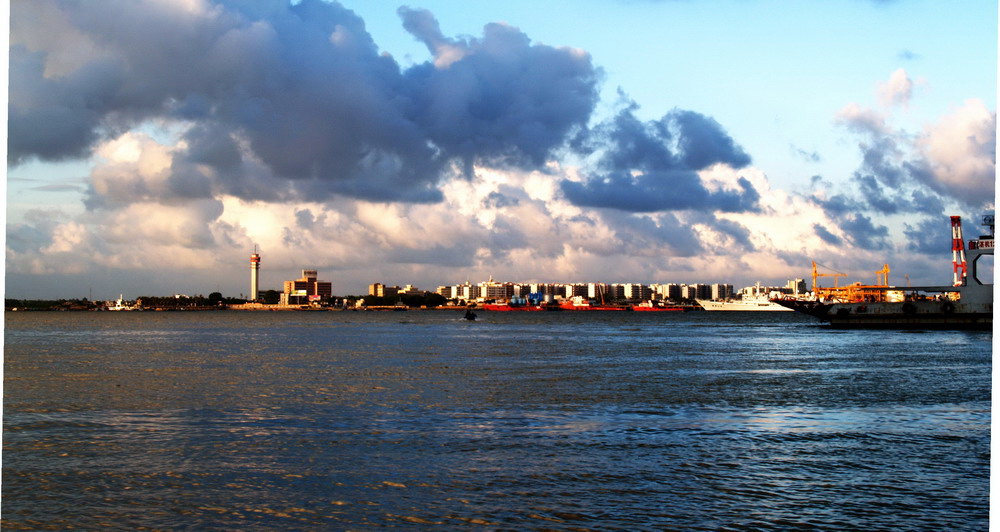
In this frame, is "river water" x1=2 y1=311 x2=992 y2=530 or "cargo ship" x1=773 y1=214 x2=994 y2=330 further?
"cargo ship" x1=773 y1=214 x2=994 y2=330

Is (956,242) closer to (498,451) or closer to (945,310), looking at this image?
(945,310)

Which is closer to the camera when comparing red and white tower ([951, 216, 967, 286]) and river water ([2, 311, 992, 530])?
river water ([2, 311, 992, 530])

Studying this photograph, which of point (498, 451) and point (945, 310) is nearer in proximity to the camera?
point (498, 451)

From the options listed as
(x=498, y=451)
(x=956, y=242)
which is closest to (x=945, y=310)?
(x=956, y=242)

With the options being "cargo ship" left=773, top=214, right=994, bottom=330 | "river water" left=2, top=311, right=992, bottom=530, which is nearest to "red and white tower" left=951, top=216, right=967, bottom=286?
"cargo ship" left=773, top=214, right=994, bottom=330

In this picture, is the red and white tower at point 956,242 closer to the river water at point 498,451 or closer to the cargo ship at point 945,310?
the cargo ship at point 945,310

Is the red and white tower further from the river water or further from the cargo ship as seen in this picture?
the river water

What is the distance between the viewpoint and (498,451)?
18734 millimetres

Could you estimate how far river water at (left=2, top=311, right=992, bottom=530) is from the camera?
534 inches

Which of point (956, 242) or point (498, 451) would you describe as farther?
point (956, 242)

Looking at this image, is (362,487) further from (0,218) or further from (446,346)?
(446,346)

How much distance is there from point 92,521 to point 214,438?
7.35m

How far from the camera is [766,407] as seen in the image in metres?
26.7

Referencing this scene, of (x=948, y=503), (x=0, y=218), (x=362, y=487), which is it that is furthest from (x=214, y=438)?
(x=948, y=503)
